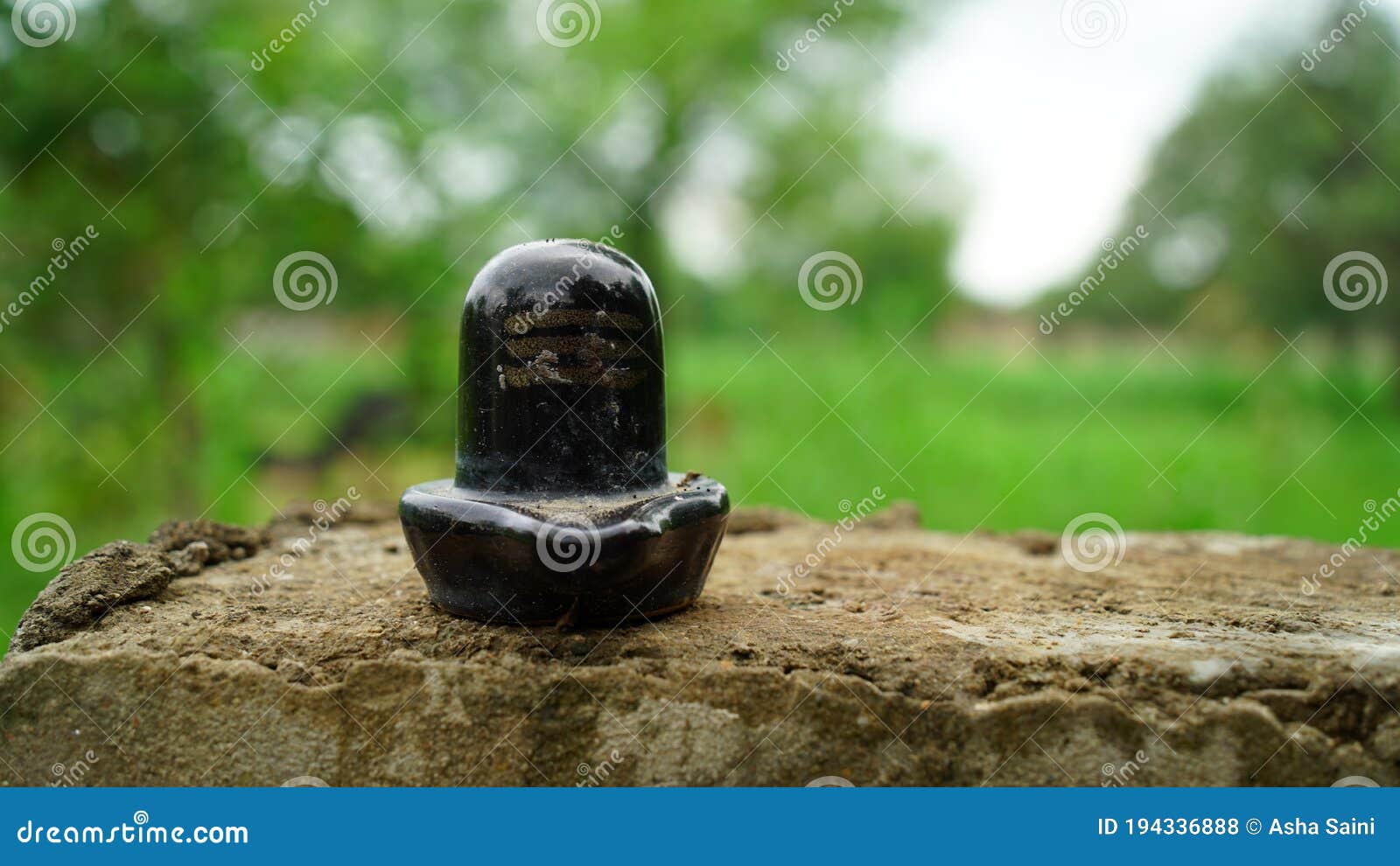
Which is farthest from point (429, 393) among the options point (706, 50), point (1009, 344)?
point (1009, 344)

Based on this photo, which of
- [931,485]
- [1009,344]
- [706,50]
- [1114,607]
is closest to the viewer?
[1114,607]

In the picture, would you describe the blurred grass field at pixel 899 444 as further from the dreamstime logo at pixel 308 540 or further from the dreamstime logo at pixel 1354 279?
the dreamstime logo at pixel 308 540

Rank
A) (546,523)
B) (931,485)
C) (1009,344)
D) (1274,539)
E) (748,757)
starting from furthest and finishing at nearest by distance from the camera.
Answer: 1. (1009,344)
2. (931,485)
3. (1274,539)
4. (546,523)
5. (748,757)

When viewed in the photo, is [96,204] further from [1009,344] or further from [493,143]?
[1009,344]

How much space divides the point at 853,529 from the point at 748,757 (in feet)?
8.69

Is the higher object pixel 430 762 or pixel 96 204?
pixel 430 762

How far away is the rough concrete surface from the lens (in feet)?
9.09

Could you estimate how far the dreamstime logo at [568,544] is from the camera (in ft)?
9.64

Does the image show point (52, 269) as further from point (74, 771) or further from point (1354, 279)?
point (1354, 279)

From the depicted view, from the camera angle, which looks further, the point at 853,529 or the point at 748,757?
the point at 853,529

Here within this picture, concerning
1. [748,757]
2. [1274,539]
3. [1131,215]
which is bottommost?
[748,757]

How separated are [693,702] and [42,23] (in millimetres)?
6779

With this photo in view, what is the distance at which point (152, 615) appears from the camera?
11.3ft

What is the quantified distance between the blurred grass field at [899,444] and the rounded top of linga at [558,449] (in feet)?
15.9
